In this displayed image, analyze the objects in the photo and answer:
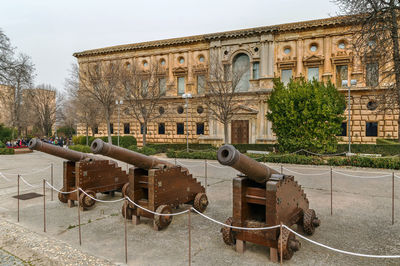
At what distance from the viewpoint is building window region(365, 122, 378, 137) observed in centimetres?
2581

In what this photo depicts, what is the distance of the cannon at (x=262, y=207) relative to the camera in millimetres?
4527

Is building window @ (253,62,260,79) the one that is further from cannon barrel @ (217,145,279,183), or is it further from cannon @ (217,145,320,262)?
cannon barrel @ (217,145,279,183)

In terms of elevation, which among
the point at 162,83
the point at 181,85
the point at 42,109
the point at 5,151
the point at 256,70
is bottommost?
the point at 5,151

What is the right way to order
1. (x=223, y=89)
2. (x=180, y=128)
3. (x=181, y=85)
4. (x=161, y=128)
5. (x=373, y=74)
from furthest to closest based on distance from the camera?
1. (x=161, y=128)
2. (x=181, y=85)
3. (x=180, y=128)
4. (x=223, y=89)
5. (x=373, y=74)

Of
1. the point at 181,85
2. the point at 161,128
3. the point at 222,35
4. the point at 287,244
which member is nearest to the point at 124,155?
the point at 287,244

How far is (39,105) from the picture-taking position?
4525 centimetres


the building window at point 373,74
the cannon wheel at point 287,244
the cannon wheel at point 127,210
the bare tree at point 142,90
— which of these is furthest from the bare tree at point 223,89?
the cannon wheel at point 287,244

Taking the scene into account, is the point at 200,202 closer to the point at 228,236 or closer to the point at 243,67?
the point at 228,236

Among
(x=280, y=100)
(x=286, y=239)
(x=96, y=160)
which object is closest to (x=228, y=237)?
(x=286, y=239)

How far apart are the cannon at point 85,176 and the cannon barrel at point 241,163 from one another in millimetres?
5304

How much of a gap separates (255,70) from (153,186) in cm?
2521

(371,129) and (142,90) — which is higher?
Answer: (142,90)

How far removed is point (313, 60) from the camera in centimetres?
2736

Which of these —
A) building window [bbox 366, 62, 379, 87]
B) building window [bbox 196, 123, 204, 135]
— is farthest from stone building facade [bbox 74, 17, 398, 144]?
building window [bbox 366, 62, 379, 87]
